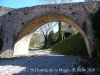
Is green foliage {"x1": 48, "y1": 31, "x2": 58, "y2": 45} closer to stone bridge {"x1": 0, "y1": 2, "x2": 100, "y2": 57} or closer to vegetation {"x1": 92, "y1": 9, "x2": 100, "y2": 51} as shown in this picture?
stone bridge {"x1": 0, "y1": 2, "x2": 100, "y2": 57}

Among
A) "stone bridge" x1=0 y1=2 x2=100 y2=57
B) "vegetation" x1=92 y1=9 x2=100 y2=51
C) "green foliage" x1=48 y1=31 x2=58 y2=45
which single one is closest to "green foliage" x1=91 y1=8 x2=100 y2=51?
"vegetation" x1=92 y1=9 x2=100 y2=51

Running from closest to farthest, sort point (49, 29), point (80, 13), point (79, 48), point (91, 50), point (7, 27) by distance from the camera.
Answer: point (91, 50), point (80, 13), point (7, 27), point (79, 48), point (49, 29)

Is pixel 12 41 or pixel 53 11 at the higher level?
pixel 53 11

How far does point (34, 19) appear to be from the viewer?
13.1 meters

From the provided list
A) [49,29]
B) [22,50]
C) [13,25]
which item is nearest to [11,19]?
[13,25]

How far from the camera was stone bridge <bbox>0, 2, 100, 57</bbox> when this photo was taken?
11461 mm

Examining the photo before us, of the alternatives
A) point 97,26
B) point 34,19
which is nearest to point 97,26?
point 97,26

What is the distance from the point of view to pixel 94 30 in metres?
11.1

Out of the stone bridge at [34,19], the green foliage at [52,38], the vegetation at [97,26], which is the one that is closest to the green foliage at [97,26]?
the vegetation at [97,26]

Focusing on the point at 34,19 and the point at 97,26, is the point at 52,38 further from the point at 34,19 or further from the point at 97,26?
the point at 97,26

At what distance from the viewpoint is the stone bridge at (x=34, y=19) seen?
37.6ft

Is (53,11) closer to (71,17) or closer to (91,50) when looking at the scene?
(71,17)

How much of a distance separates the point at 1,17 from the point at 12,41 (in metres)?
2.76

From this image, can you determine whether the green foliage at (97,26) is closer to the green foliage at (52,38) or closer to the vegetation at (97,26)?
the vegetation at (97,26)
